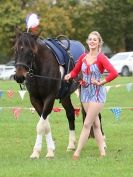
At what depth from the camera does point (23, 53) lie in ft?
32.2

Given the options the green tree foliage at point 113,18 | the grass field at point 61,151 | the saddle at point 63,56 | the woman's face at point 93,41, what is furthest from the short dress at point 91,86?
the green tree foliage at point 113,18

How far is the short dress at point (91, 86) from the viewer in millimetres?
9758

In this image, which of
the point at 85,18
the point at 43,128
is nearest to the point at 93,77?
the point at 43,128

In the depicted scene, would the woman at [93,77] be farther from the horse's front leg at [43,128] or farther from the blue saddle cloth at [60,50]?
A: the blue saddle cloth at [60,50]

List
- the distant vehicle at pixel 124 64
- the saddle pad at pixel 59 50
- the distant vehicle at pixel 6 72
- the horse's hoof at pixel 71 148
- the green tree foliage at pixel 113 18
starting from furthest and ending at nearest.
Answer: the green tree foliage at pixel 113 18, the distant vehicle at pixel 6 72, the distant vehicle at pixel 124 64, the horse's hoof at pixel 71 148, the saddle pad at pixel 59 50

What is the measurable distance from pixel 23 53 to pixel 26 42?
19cm

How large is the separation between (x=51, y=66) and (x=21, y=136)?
320 centimetres

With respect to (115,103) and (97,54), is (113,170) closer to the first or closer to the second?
(97,54)

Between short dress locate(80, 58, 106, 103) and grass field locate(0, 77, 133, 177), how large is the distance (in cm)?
98

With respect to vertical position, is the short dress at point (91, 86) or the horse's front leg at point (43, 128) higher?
the short dress at point (91, 86)

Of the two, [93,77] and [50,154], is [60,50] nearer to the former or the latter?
[93,77]

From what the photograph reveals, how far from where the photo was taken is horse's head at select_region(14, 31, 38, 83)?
9703 millimetres

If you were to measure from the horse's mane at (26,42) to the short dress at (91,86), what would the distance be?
2.87ft

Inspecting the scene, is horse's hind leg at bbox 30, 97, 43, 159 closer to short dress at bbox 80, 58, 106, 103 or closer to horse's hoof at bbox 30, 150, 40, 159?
horse's hoof at bbox 30, 150, 40, 159
